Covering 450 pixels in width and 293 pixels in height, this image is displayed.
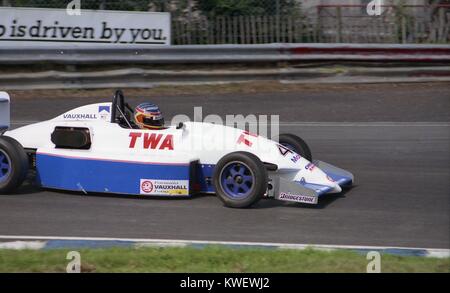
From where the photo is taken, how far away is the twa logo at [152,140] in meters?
8.40

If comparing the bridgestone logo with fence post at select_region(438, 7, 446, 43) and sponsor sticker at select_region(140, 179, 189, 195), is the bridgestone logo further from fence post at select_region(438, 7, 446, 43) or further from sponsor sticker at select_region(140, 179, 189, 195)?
fence post at select_region(438, 7, 446, 43)

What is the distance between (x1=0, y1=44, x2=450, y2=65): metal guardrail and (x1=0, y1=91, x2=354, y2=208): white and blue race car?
19.4 ft

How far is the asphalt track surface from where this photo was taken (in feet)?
23.4

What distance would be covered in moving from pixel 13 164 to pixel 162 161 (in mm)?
1601

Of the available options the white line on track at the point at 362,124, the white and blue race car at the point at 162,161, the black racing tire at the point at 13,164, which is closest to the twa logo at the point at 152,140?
the white and blue race car at the point at 162,161

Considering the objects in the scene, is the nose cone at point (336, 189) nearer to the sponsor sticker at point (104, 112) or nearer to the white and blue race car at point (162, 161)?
the white and blue race car at point (162, 161)

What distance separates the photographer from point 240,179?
7.94 m

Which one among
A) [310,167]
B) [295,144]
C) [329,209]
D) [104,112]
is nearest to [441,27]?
[295,144]

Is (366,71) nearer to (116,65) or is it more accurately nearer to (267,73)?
(267,73)

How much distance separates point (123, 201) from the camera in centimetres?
839

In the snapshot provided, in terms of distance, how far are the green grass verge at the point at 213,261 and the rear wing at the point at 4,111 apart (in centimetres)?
318
